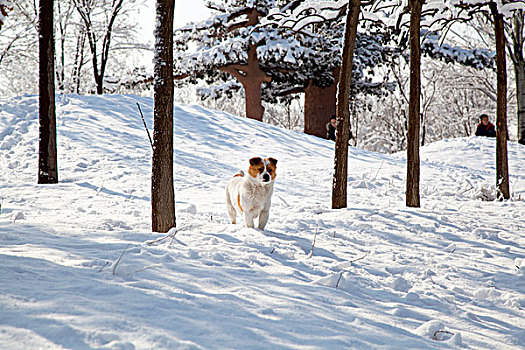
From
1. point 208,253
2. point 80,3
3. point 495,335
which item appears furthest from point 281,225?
point 80,3

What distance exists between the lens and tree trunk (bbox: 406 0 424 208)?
286 inches

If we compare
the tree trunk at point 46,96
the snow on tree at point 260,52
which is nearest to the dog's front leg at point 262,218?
the tree trunk at point 46,96

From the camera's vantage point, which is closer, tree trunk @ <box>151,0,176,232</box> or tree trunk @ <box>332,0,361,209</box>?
tree trunk @ <box>151,0,176,232</box>

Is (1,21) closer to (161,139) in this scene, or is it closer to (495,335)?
(161,139)

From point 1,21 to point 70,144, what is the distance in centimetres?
967

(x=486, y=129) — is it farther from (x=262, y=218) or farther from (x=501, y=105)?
(x=262, y=218)

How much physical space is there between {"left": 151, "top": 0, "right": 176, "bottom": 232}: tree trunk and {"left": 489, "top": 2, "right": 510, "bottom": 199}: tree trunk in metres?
7.47

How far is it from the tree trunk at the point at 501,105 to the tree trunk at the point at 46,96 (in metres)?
9.67

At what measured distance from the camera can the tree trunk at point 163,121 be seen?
489 cm

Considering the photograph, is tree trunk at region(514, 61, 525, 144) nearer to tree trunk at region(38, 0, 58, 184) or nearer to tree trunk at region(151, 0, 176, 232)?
tree trunk at region(151, 0, 176, 232)

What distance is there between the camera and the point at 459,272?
4453mm

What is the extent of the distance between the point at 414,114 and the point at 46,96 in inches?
295

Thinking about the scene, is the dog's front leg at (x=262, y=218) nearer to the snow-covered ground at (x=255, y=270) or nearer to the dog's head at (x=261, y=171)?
the snow-covered ground at (x=255, y=270)

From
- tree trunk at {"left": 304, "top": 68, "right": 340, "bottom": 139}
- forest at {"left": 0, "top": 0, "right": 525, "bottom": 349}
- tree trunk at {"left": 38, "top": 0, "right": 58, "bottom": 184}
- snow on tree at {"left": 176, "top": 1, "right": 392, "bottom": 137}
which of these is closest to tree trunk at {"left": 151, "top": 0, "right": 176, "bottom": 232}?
forest at {"left": 0, "top": 0, "right": 525, "bottom": 349}
